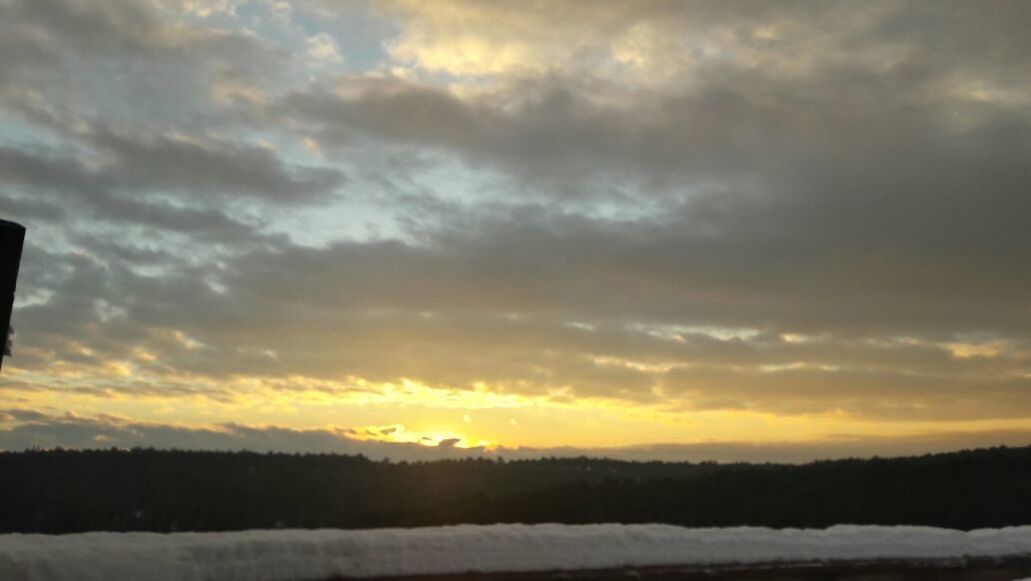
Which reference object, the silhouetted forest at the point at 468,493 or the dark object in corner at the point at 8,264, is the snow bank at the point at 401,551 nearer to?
the dark object in corner at the point at 8,264

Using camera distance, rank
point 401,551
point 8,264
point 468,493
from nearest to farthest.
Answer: point 8,264
point 401,551
point 468,493

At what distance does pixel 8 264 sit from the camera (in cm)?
381

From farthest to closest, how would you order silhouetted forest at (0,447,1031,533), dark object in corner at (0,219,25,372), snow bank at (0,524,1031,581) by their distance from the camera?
silhouetted forest at (0,447,1031,533), dark object in corner at (0,219,25,372), snow bank at (0,524,1031,581)

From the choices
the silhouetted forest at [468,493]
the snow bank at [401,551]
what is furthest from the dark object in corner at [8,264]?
the silhouetted forest at [468,493]

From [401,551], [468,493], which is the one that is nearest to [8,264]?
[401,551]

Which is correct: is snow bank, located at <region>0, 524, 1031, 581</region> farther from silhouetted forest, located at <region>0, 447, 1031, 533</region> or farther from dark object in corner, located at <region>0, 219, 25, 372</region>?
silhouetted forest, located at <region>0, 447, 1031, 533</region>

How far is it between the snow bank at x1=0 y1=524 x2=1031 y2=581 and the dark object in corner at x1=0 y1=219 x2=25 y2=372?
0.86 metres

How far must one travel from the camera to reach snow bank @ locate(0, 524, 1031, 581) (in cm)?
351

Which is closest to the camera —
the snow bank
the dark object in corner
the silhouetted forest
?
the snow bank

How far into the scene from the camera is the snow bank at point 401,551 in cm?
351

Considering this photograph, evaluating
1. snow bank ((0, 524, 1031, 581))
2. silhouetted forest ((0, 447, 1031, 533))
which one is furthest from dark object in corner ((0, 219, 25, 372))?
silhouetted forest ((0, 447, 1031, 533))

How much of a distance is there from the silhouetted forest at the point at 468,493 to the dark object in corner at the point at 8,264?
838 cm

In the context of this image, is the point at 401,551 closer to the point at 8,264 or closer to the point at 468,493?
the point at 8,264

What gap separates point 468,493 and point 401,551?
3895 cm
